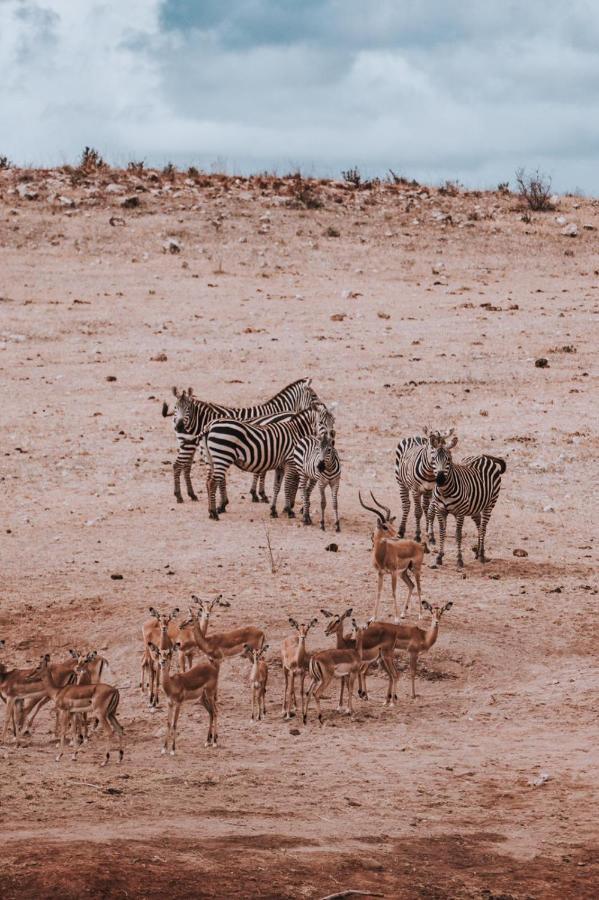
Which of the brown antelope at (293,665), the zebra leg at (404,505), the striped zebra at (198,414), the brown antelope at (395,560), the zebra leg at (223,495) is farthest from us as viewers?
the striped zebra at (198,414)

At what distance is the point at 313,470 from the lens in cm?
1791

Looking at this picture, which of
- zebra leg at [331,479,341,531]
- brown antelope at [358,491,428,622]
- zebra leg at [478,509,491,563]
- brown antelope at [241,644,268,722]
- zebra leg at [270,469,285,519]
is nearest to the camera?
brown antelope at [241,644,268,722]

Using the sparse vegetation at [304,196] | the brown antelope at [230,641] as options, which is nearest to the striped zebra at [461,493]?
the brown antelope at [230,641]

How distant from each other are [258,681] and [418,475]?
688 cm

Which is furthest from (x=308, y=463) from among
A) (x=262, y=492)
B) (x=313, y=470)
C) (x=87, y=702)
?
(x=87, y=702)

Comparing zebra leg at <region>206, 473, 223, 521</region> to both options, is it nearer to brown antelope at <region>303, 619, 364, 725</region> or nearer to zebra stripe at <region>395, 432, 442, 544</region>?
zebra stripe at <region>395, 432, 442, 544</region>

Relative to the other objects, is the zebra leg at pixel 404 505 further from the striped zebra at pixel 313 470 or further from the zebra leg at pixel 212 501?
the zebra leg at pixel 212 501

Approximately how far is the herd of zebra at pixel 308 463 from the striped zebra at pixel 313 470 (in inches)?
0.6

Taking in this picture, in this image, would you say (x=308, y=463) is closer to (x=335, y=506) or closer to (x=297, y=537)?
(x=335, y=506)

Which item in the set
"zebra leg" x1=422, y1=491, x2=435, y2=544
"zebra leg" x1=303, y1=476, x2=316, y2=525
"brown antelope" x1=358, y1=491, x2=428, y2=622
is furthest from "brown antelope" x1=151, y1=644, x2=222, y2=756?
"zebra leg" x1=303, y1=476, x2=316, y2=525

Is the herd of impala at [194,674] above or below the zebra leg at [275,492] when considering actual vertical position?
below

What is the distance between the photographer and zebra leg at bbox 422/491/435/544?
1673 centimetres

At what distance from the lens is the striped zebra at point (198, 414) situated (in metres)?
19.3

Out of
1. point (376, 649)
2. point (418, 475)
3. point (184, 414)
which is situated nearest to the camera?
point (376, 649)
